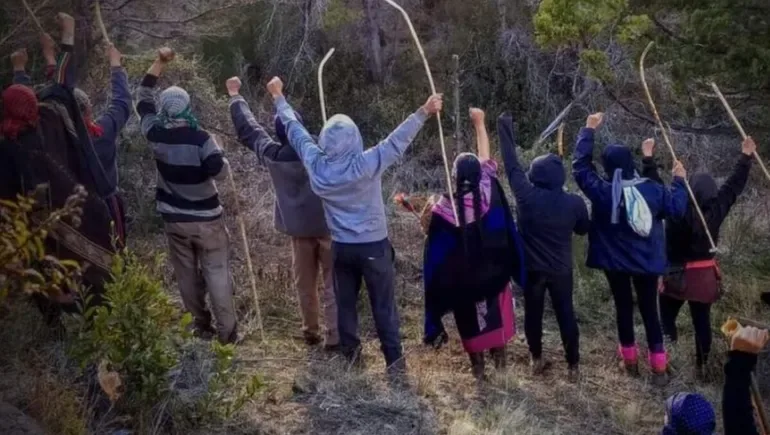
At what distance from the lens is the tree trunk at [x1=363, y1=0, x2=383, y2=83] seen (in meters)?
17.5

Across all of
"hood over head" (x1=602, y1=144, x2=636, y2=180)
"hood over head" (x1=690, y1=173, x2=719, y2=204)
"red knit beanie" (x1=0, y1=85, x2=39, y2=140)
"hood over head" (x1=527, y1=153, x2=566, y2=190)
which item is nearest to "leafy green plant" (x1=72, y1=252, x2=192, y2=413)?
"red knit beanie" (x1=0, y1=85, x2=39, y2=140)

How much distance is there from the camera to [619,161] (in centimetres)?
655

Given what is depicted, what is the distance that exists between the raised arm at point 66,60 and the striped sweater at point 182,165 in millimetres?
618

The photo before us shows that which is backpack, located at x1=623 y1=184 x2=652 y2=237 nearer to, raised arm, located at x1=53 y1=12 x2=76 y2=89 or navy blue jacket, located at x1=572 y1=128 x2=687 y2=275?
navy blue jacket, located at x1=572 y1=128 x2=687 y2=275

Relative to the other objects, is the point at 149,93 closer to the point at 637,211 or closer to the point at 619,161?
the point at 619,161

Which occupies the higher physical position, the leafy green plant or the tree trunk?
the tree trunk

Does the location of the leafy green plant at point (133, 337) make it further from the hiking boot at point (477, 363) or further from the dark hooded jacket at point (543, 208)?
the dark hooded jacket at point (543, 208)

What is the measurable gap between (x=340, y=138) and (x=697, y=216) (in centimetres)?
270

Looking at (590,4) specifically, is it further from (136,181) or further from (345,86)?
(345,86)

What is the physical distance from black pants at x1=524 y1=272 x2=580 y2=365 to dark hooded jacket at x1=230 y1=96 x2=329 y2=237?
1448 mm

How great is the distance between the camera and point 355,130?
5.92 metres

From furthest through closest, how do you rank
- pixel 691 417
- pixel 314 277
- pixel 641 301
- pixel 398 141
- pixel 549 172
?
pixel 314 277 < pixel 641 301 < pixel 549 172 < pixel 398 141 < pixel 691 417

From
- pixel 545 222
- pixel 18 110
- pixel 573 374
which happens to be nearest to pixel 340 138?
pixel 545 222

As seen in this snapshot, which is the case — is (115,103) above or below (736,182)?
above
